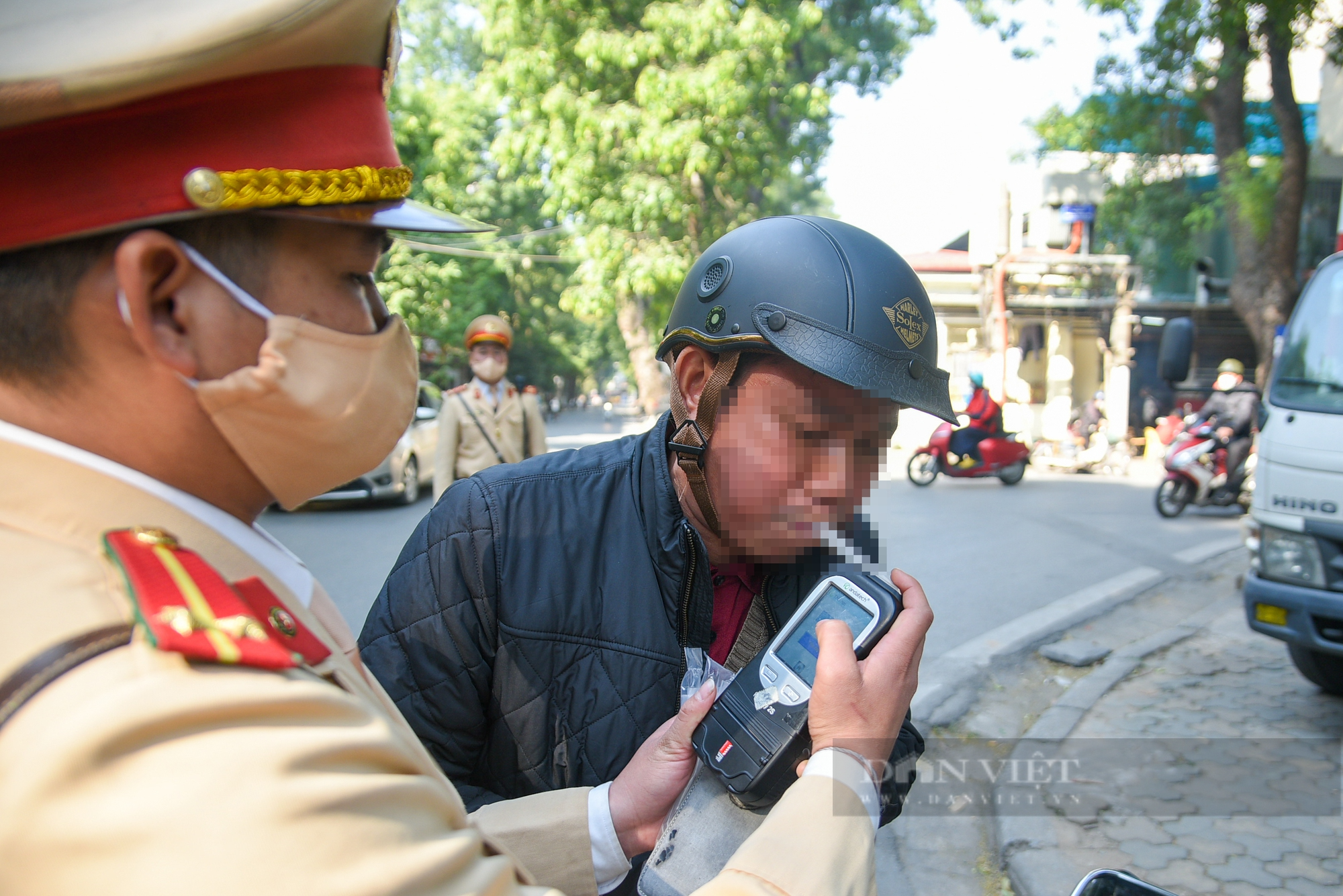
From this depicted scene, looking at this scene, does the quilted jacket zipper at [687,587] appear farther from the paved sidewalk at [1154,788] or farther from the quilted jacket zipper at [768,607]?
the paved sidewalk at [1154,788]

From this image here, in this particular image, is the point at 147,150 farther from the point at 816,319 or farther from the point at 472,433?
the point at 472,433

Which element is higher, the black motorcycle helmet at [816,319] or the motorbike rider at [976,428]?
the black motorcycle helmet at [816,319]

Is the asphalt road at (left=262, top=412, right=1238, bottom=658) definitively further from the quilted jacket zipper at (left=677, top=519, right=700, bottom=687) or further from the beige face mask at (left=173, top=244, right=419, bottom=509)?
the beige face mask at (left=173, top=244, right=419, bottom=509)

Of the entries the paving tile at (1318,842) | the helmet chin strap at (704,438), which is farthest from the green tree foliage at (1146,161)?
the helmet chin strap at (704,438)

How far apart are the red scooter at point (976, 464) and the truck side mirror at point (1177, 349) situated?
21.8 feet

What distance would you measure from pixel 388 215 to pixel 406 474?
10.5 metres

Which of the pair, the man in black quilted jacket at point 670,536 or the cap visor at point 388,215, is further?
the man in black quilted jacket at point 670,536

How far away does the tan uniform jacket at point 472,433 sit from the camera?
5938 mm

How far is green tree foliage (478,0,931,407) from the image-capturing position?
447 inches

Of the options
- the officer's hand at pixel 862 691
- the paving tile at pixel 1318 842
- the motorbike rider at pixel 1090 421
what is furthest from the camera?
the motorbike rider at pixel 1090 421

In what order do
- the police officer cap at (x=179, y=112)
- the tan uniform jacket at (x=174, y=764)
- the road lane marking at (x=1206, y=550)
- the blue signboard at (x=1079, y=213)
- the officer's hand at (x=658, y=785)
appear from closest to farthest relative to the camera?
1. the tan uniform jacket at (x=174, y=764)
2. the police officer cap at (x=179, y=112)
3. the officer's hand at (x=658, y=785)
4. the road lane marking at (x=1206, y=550)
5. the blue signboard at (x=1079, y=213)

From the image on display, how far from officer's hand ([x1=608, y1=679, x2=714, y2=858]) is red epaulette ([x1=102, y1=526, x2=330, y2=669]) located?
2.38 feet

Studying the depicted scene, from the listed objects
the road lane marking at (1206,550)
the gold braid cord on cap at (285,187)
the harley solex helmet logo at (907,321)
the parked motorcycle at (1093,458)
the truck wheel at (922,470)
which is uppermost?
the gold braid cord on cap at (285,187)

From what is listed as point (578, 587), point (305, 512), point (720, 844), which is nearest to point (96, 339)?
point (578, 587)
